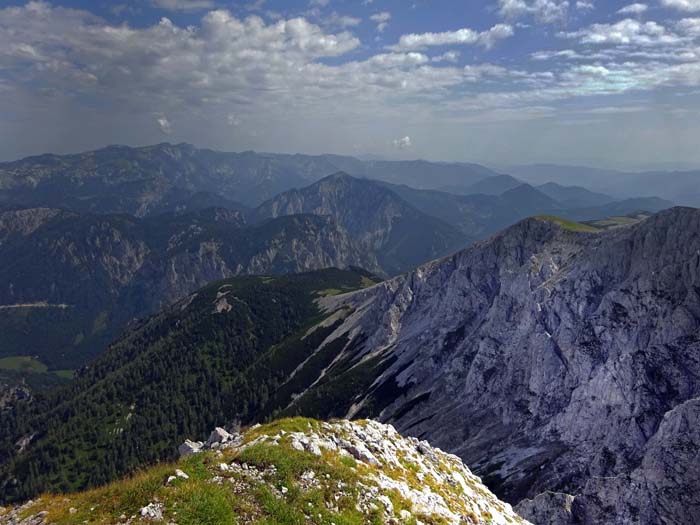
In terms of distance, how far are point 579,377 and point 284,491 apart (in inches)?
4306

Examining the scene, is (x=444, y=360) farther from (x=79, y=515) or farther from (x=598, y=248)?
(x=79, y=515)

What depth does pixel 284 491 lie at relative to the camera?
29.5 m

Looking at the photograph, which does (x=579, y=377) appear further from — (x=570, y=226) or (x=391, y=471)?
(x=391, y=471)

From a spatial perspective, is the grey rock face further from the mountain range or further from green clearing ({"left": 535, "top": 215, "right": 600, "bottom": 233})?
green clearing ({"left": 535, "top": 215, "right": 600, "bottom": 233})

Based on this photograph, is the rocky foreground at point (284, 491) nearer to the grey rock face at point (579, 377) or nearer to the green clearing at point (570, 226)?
the grey rock face at point (579, 377)

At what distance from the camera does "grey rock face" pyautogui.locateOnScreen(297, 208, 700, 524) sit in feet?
205

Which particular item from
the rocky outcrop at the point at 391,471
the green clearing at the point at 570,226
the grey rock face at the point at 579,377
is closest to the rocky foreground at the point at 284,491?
the rocky outcrop at the point at 391,471

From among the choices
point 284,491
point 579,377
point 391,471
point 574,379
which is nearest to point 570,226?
point 579,377

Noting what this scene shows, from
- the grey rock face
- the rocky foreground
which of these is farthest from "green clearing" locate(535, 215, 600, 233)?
the rocky foreground

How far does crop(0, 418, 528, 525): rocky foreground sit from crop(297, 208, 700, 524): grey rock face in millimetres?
33192

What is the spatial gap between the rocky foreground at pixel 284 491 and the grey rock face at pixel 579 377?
109 feet

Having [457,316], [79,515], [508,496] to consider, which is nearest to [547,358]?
[508,496]

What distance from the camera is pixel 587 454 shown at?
313ft

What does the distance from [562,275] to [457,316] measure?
53801 mm
